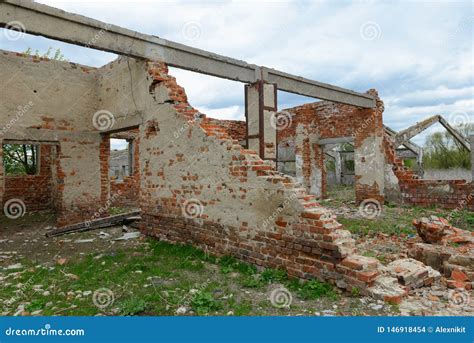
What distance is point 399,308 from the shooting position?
3455 mm

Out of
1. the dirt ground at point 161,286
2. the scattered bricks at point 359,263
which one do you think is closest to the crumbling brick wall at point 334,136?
the dirt ground at point 161,286

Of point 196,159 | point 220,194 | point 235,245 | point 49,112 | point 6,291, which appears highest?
point 49,112

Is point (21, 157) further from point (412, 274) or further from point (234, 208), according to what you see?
point (412, 274)

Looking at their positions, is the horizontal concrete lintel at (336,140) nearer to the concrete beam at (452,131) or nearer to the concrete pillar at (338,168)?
the concrete beam at (452,131)

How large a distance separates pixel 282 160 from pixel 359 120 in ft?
16.0

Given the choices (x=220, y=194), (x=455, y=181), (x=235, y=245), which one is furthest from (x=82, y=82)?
(x=455, y=181)

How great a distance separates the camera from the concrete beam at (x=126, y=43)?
5098 mm

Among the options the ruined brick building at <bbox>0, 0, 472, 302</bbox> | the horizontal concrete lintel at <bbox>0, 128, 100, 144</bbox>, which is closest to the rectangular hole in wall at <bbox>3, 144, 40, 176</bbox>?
the ruined brick building at <bbox>0, 0, 472, 302</bbox>

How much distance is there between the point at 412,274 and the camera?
414cm

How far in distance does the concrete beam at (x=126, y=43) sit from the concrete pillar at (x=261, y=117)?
0.87ft

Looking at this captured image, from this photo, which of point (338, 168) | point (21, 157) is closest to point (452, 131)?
point (338, 168)

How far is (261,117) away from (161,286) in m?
4.63

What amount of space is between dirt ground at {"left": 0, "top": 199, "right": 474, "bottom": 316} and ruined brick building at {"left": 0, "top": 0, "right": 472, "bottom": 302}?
258mm

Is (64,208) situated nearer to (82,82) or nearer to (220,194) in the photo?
(82,82)
